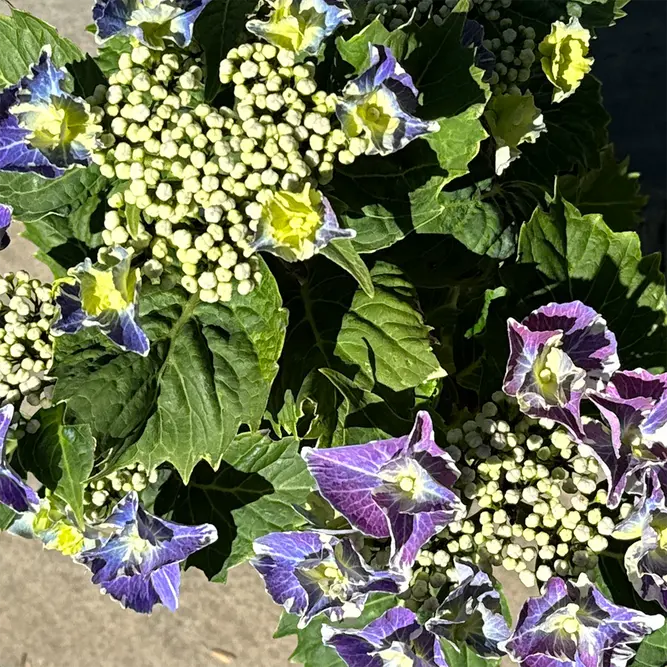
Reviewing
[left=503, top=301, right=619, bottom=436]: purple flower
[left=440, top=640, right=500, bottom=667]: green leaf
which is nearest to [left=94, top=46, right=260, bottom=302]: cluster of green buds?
[left=503, top=301, right=619, bottom=436]: purple flower

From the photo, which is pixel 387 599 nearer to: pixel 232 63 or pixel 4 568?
pixel 232 63

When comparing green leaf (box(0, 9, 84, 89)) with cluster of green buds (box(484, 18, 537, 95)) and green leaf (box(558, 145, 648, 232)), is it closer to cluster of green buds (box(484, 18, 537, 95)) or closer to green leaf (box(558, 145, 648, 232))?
cluster of green buds (box(484, 18, 537, 95))

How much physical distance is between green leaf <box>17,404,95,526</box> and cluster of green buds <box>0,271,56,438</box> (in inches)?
1.1

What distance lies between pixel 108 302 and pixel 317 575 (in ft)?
1.02

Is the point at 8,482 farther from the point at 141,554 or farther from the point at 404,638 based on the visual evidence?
the point at 404,638

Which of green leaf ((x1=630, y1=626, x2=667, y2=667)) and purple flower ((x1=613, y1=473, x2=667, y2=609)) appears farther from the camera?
green leaf ((x1=630, y1=626, x2=667, y2=667))

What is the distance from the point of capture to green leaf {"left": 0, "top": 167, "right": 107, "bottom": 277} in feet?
2.42

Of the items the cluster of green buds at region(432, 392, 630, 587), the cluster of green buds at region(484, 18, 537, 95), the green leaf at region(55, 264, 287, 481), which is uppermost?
the cluster of green buds at region(484, 18, 537, 95)

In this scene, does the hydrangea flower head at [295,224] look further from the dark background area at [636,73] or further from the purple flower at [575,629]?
the dark background area at [636,73]

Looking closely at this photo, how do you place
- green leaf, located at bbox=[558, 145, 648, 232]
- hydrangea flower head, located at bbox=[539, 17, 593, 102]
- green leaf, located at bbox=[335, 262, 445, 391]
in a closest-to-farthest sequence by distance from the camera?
green leaf, located at bbox=[335, 262, 445, 391] → hydrangea flower head, located at bbox=[539, 17, 593, 102] → green leaf, located at bbox=[558, 145, 648, 232]

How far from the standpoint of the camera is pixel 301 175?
60 centimetres

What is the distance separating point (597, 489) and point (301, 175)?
1.19ft

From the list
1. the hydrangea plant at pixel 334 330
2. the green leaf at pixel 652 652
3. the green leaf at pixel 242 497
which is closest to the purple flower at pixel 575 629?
the hydrangea plant at pixel 334 330

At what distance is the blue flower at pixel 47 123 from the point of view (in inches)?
24.4
